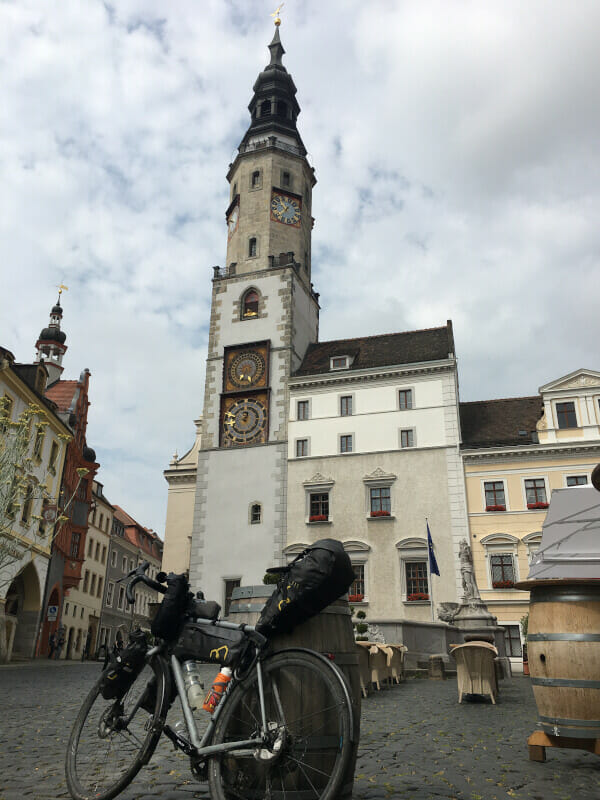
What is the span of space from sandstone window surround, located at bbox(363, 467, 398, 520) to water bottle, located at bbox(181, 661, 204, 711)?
30.1 metres

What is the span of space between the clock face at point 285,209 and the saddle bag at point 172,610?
1626 inches

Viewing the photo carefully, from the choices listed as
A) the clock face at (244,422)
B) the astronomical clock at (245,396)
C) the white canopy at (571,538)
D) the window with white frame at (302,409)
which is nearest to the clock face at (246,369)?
the astronomical clock at (245,396)

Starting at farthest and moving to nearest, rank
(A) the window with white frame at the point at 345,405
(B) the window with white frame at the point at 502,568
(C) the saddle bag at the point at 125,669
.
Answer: (A) the window with white frame at the point at 345,405 → (B) the window with white frame at the point at 502,568 → (C) the saddle bag at the point at 125,669

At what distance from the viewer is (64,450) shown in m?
34.7

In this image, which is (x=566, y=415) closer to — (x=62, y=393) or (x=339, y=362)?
(x=339, y=362)

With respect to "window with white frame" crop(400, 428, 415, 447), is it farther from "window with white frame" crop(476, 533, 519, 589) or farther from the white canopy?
the white canopy

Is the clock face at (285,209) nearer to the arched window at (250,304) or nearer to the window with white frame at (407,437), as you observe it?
the arched window at (250,304)

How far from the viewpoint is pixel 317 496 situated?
3575cm

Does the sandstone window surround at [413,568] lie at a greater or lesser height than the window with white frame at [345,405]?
lesser

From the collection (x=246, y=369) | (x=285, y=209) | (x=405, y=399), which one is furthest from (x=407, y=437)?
(x=285, y=209)

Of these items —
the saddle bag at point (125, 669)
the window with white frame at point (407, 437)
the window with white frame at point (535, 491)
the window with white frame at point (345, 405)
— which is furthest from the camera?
the window with white frame at point (345, 405)

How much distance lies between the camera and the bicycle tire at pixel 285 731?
3.81 metres

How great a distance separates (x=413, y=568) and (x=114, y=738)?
29.5 metres

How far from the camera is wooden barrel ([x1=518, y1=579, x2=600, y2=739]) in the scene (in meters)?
5.55
